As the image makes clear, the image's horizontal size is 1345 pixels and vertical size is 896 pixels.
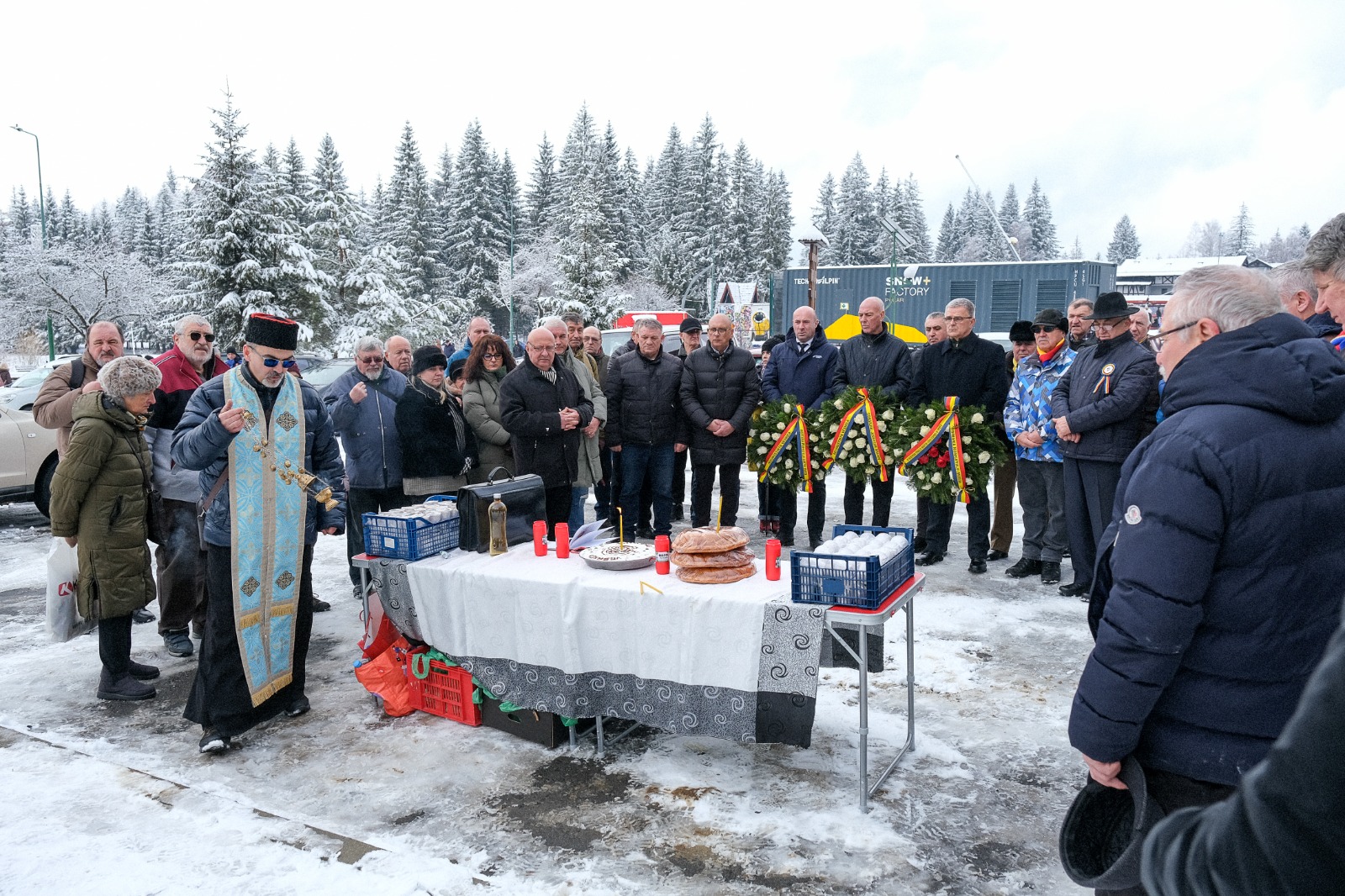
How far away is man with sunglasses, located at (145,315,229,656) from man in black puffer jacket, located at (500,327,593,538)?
202 cm

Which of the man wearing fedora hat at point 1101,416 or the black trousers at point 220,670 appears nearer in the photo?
the black trousers at point 220,670

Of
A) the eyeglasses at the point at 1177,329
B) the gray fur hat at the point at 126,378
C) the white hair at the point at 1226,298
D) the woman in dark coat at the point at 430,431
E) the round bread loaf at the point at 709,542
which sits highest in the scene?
the white hair at the point at 1226,298

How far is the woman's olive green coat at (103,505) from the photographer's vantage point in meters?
4.70

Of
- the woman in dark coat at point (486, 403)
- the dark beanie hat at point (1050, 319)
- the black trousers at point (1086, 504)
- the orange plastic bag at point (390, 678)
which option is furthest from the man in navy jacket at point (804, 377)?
the orange plastic bag at point (390, 678)

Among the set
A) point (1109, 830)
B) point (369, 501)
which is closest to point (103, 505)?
point (369, 501)

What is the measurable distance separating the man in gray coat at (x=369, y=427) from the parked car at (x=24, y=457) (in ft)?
16.3

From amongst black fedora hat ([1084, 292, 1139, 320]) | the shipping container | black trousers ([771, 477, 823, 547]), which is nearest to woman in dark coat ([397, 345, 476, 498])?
black trousers ([771, 477, 823, 547])

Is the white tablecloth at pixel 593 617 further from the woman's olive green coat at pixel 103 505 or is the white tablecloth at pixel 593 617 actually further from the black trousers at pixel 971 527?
the black trousers at pixel 971 527

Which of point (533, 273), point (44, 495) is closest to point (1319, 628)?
point (44, 495)

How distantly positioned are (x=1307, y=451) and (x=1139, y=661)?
23.7 inches

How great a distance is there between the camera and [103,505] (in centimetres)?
479

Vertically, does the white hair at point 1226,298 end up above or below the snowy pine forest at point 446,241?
below

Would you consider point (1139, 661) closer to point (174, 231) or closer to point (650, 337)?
point (650, 337)

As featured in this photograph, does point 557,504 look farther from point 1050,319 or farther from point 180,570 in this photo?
point 1050,319
